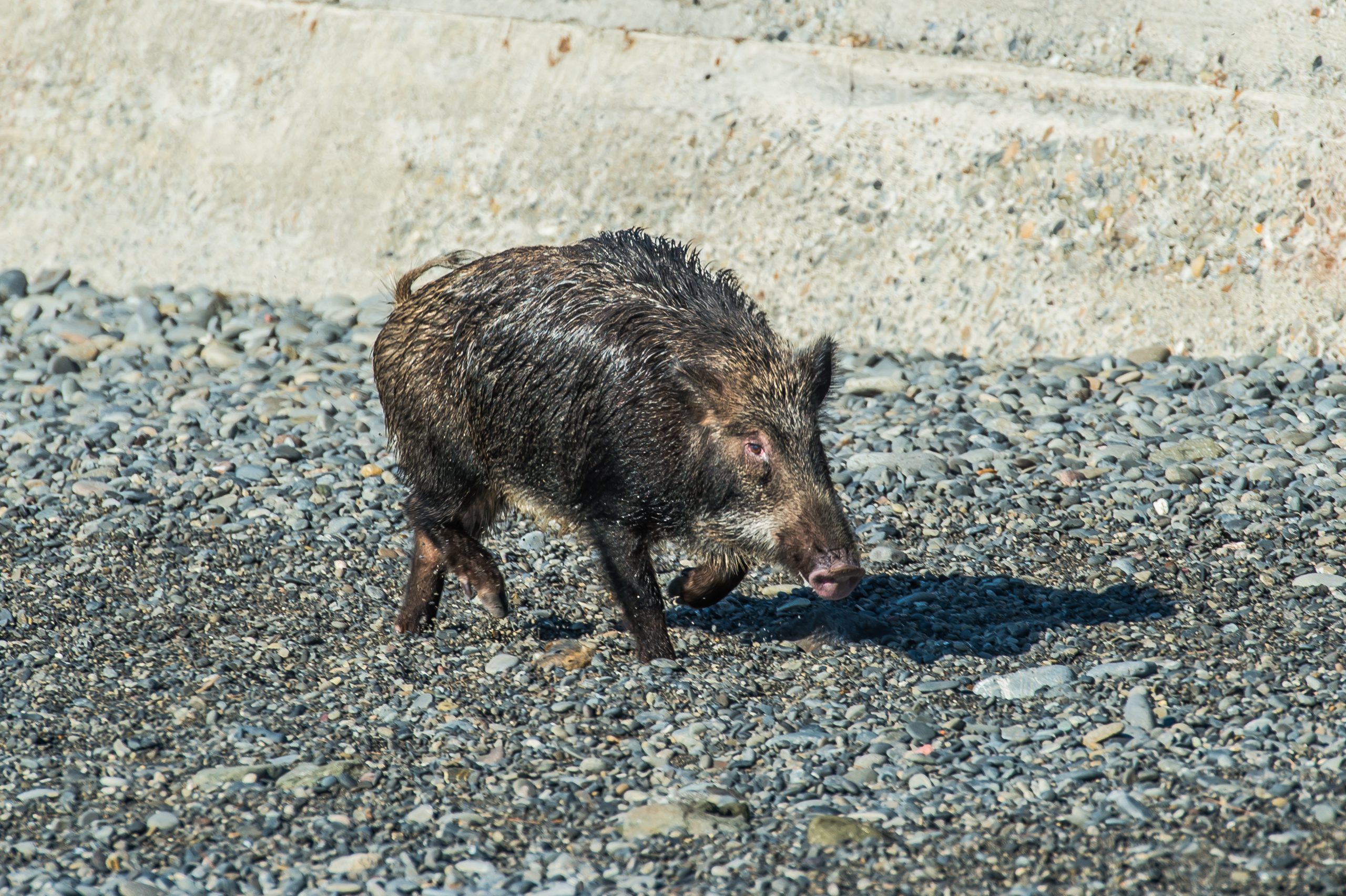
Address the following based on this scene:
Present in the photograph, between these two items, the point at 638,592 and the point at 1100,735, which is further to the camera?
the point at 638,592

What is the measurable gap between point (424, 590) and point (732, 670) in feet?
4.11

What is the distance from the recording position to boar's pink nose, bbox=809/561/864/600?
4.71m

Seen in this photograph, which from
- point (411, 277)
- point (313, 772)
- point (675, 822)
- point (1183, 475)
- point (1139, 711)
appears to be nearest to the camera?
point (675, 822)

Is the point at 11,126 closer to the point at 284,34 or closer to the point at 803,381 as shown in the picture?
the point at 284,34

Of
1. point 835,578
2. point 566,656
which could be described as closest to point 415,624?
point 566,656

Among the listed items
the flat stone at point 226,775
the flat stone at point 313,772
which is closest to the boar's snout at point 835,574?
the flat stone at point 313,772

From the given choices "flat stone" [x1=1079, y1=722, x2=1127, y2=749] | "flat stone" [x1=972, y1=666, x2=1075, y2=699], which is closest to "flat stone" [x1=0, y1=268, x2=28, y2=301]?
"flat stone" [x1=972, y1=666, x2=1075, y2=699]

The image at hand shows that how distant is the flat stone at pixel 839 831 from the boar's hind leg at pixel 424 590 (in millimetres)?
2050

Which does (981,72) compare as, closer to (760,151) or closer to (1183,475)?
(760,151)

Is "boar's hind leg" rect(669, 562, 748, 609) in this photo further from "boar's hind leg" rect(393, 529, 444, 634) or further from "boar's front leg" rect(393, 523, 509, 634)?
"boar's hind leg" rect(393, 529, 444, 634)

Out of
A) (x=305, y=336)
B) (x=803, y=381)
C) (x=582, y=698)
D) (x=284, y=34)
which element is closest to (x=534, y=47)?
(x=284, y=34)

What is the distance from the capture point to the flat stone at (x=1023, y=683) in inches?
185

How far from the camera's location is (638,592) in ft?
16.5

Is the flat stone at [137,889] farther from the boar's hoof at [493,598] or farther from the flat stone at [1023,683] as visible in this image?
the flat stone at [1023,683]
